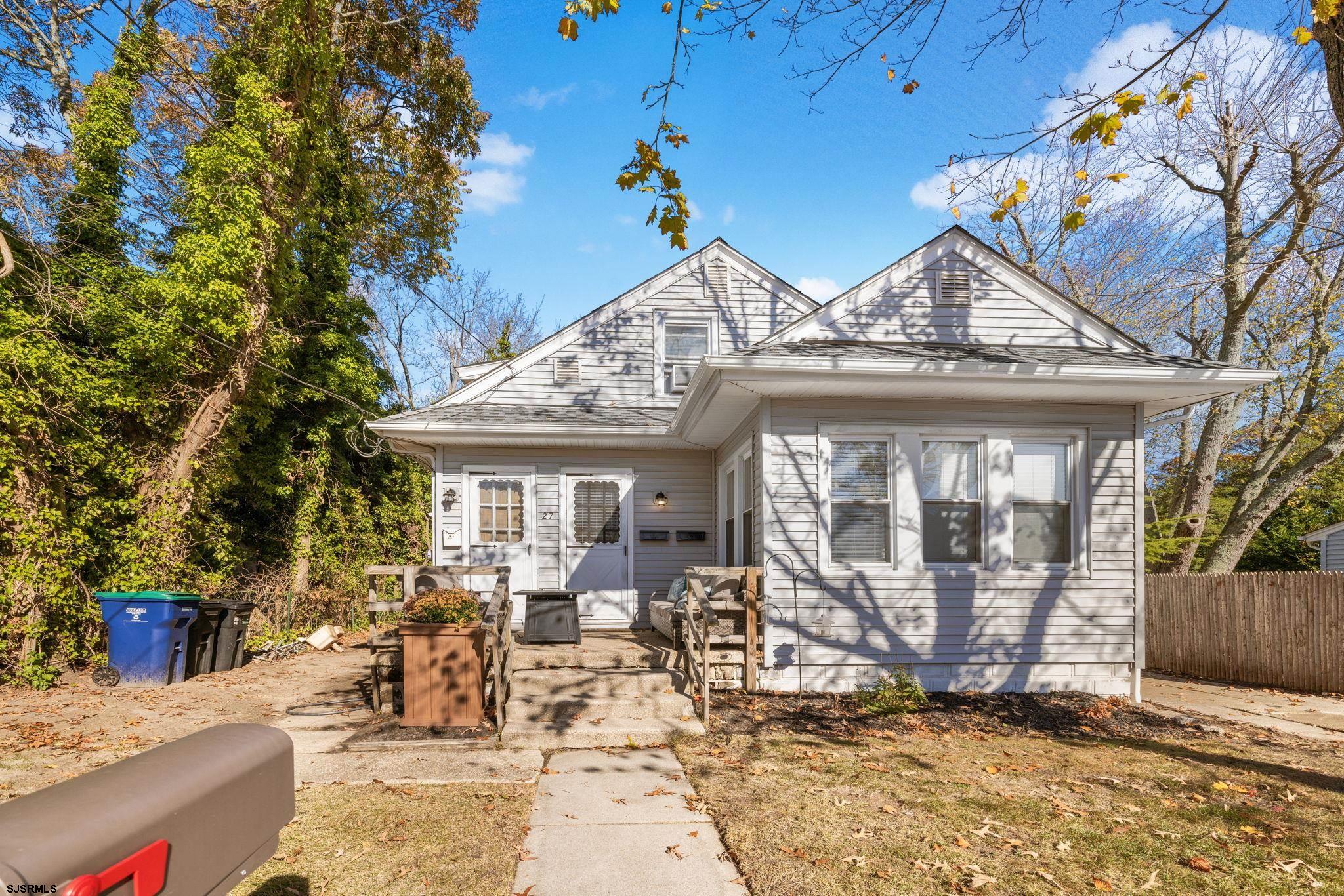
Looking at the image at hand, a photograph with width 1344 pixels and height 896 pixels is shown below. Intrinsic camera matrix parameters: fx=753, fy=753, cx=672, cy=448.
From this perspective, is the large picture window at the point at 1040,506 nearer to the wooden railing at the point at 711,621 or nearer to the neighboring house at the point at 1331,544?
the wooden railing at the point at 711,621

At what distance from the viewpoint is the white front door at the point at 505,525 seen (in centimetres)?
1118

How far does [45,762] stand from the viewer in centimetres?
555

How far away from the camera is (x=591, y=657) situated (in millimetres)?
8055

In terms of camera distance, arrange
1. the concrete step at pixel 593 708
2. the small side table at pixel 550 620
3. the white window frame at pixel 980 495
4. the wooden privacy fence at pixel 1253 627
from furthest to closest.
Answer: the wooden privacy fence at pixel 1253 627
the small side table at pixel 550 620
the white window frame at pixel 980 495
the concrete step at pixel 593 708

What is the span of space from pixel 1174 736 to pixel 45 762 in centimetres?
915

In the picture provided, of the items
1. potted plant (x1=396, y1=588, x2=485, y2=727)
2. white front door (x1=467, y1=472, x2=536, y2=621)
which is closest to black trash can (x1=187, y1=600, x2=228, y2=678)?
white front door (x1=467, y1=472, x2=536, y2=621)

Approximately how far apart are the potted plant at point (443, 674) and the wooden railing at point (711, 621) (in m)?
2.00

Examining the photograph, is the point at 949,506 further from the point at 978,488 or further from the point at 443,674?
the point at 443,674

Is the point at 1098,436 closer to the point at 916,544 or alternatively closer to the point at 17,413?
the point at 916,544

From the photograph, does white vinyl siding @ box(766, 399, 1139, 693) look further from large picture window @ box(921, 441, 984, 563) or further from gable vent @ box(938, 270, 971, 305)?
gable vent @ box(938, 270, 971, 305)

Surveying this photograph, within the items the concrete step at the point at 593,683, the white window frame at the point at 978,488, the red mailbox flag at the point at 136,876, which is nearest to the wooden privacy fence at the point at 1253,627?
the white window frame at the point at 978,488

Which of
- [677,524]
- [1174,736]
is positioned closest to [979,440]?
[1174,736]

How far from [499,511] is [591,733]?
5.49 metres

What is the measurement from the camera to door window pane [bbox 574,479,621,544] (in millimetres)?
11422
